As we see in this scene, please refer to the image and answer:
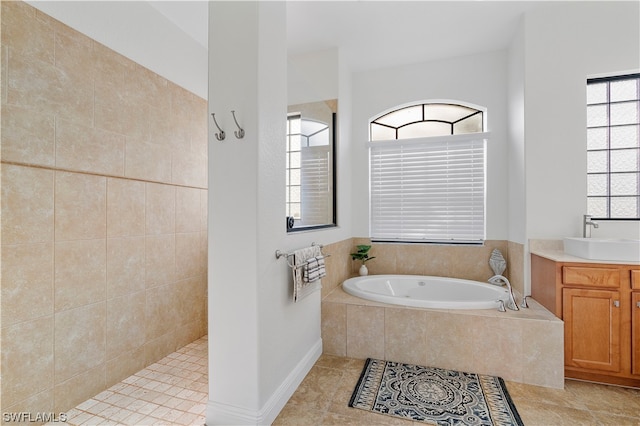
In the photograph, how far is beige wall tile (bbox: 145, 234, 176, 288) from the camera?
7.82ft

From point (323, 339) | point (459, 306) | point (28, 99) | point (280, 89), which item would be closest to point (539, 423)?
point (459, 306)

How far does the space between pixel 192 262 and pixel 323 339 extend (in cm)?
138

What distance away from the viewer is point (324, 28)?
109 inches

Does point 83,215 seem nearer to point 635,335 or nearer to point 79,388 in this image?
point 79,388

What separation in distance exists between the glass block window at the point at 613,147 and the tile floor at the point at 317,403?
4.66 ft

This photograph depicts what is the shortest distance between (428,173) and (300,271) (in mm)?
2121

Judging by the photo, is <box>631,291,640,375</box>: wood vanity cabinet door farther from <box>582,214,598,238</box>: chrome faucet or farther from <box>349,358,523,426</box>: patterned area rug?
<box>349,358,523,426</box>: patterned area rug

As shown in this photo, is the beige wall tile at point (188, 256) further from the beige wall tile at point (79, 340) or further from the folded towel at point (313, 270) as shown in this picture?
the folded towel at point (313, 270)

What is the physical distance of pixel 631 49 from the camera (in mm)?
2438

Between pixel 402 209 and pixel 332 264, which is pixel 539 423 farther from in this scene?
pixel 402 209

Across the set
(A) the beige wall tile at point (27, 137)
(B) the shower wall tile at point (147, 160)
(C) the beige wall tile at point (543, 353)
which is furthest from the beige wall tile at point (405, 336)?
(A) the beige wall tile at point (27, 137)

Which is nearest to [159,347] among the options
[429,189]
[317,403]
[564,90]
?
[317,403]

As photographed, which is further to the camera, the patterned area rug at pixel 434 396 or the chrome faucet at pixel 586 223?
the chrome faucet at pixel 586 223

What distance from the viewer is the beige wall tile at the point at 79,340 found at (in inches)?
70.3
